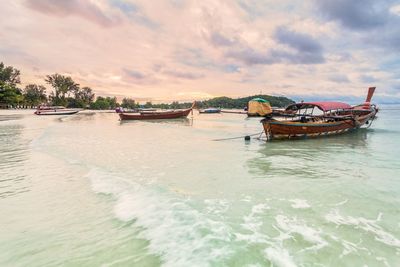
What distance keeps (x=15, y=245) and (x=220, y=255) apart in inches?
139

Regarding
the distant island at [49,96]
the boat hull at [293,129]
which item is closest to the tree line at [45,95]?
the distant island at [49,96]

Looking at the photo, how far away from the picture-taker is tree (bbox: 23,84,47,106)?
86081 mm

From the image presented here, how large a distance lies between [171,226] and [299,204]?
128 inches

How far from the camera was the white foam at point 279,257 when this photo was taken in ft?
12.4

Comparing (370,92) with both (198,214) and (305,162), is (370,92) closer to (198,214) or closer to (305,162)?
(305,162)

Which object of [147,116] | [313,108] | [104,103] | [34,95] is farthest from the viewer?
[104,103]

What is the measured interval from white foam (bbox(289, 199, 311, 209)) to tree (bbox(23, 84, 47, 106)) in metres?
99.0

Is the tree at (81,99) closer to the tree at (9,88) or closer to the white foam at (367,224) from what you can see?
the tree at (9,88)

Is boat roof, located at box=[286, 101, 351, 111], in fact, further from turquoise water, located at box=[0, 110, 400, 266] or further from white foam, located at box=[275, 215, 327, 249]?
white foam, located at box=[275, 215, 327, 249]

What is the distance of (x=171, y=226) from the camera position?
5082mm

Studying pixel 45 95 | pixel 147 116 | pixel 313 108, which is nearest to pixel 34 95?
pixel 45 95

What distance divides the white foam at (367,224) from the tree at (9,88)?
78.0 m

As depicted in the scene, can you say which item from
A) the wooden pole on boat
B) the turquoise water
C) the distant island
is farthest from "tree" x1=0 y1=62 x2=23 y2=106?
the wooden pole on boat

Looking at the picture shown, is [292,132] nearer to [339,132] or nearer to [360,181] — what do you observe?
[339,132]
